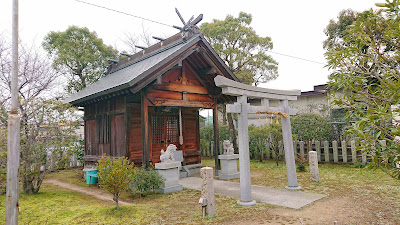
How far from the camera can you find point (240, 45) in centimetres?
1827

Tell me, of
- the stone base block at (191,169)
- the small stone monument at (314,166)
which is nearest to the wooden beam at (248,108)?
the small stone monument at (314,166)

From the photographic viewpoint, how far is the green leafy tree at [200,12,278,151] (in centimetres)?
1781

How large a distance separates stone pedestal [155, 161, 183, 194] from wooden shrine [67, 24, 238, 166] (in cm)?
74

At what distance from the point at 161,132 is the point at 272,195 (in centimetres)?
582

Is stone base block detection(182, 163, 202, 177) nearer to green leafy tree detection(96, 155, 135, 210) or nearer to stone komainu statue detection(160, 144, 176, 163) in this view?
stone komainu statue detection(160, 144, 176, 163)

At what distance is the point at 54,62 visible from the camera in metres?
17.5

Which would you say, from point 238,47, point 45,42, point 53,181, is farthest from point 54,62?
point 238,47

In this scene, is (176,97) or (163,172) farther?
(176,97)

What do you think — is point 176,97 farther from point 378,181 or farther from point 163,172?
point 378,181

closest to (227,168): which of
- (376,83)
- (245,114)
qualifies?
(245,114)

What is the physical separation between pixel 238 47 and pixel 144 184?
44.4 feet

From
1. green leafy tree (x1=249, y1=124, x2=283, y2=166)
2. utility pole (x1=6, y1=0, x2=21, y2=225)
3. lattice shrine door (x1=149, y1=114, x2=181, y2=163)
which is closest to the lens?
utility pole (x1=6, y1=0, x2=21, y2=225)

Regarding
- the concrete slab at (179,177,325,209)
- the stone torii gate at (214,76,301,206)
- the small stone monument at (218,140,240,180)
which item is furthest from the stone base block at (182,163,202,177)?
the stone torii gate at (214,76,301,206)

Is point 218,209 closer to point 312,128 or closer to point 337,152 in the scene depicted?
point 312,128
